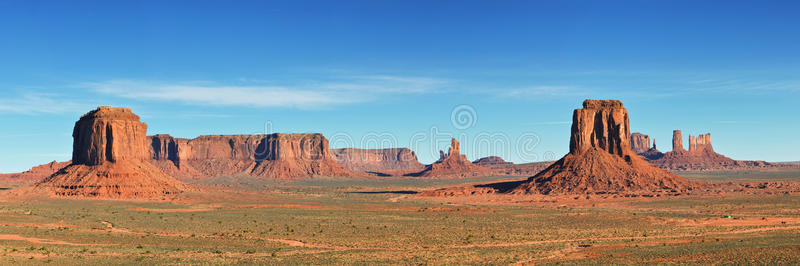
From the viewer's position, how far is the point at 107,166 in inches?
4102

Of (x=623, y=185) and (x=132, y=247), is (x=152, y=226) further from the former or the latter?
(x=623, y=185)

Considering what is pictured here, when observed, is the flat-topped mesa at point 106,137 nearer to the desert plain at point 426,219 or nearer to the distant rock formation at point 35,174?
the desert plain at point 426,219

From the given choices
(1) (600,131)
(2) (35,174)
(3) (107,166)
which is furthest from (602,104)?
(2) (35,174)

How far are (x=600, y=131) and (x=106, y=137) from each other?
262 feet

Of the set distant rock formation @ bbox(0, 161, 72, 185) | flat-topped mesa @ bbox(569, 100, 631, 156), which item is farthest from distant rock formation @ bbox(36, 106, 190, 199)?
distant rock formation @ bbox(0, 161, 72, 185)

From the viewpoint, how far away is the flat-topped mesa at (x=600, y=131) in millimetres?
115188

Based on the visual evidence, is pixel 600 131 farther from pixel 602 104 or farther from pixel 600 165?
pixel 600 165

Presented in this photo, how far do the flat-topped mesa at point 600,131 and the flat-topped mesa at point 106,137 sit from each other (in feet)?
240

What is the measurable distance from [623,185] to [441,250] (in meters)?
70.0

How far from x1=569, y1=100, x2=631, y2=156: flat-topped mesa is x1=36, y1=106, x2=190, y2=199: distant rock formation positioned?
219ft

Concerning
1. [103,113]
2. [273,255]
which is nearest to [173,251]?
[273,255]

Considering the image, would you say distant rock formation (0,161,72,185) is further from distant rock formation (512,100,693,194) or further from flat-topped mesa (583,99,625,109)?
flat-topped mesa (583,99,625,109)

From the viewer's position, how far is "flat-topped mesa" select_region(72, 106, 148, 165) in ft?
340

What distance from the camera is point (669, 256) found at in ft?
124
